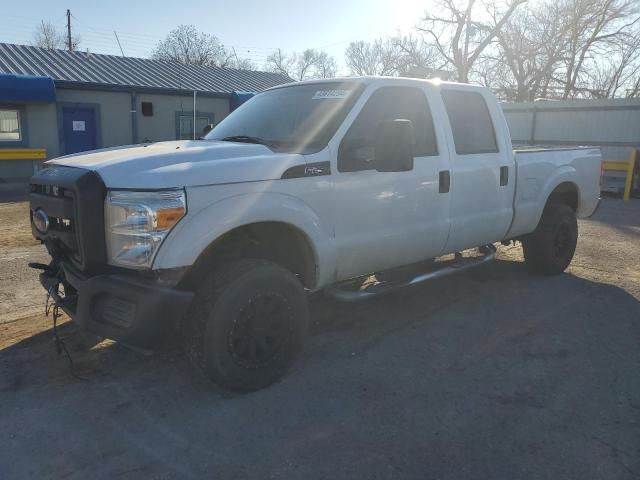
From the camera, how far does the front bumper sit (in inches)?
121

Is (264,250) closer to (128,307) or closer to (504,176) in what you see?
(128,307)

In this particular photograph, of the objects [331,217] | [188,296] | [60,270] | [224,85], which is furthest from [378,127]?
[224,85]

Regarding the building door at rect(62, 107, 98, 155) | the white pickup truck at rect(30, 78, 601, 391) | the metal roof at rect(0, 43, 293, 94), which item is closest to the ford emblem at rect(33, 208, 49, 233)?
the white pickup truck at rect(30, 78, 601, 391)

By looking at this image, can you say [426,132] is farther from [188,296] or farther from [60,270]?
[60,270]

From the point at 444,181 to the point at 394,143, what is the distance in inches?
41.7

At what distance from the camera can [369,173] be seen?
4109 millimetres

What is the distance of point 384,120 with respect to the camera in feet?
14.1

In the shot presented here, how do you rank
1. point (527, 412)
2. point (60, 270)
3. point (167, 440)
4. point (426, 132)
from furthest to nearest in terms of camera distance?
point (426, 132) → point (60, 270) → point (527, 412) → point (167, 440)

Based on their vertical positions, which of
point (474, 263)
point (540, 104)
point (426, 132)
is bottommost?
point (474, 263)

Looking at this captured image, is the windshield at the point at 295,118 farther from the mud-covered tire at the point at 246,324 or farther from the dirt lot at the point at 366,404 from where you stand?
the dirt lot at the point at 366,404

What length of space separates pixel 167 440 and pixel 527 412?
2.15 meters

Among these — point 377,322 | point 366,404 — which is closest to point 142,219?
point 366,404

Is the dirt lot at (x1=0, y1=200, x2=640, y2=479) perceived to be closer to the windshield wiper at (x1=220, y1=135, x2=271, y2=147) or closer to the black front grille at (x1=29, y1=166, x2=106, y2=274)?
the black front grille at (x1=29, y1=166, x2=106, y2=274)

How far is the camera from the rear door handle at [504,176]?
5374 mm
